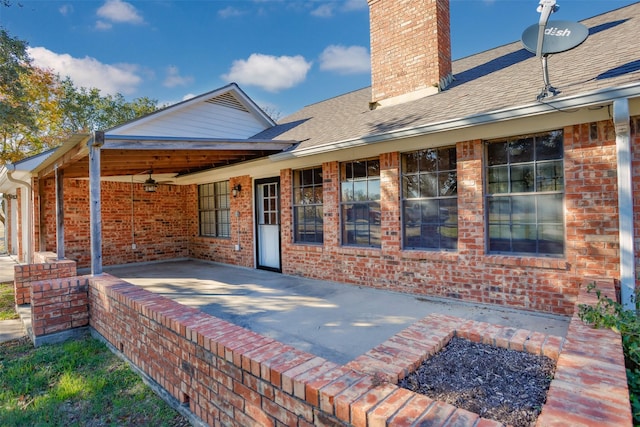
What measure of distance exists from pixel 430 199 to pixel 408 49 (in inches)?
129

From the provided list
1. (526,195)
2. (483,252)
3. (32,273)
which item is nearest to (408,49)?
(526,195)

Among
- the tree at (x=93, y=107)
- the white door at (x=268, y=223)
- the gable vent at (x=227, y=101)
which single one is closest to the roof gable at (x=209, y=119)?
the gable vent at (x=227, y=101)

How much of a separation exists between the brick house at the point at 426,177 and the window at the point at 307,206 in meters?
0.03

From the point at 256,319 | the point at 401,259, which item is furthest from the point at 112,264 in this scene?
the point at 401,259

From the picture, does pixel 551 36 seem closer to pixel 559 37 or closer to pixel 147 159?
pixel 559 37

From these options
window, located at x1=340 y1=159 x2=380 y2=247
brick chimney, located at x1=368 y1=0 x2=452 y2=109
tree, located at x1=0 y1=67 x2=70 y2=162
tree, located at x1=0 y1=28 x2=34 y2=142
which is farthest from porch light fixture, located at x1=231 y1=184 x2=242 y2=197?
tree, located at x1=0 y1=67 x2=70 y2=162

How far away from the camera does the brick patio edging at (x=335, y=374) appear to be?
1489 millimetres

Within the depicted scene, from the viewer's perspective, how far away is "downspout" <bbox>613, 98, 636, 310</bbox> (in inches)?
145

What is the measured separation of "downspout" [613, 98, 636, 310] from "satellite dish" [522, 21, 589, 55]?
4.47 ft

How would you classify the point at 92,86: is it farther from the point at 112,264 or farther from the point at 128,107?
the point at 112,264

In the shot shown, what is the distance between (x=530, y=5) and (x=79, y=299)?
10.3 meters

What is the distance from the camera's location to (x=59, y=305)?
4738mm

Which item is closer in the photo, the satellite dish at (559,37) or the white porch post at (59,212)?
the satellite dish at (559,37)

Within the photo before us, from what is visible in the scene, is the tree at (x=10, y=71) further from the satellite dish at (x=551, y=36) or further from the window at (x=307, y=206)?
the satellite dish at (x=551, y=36)
